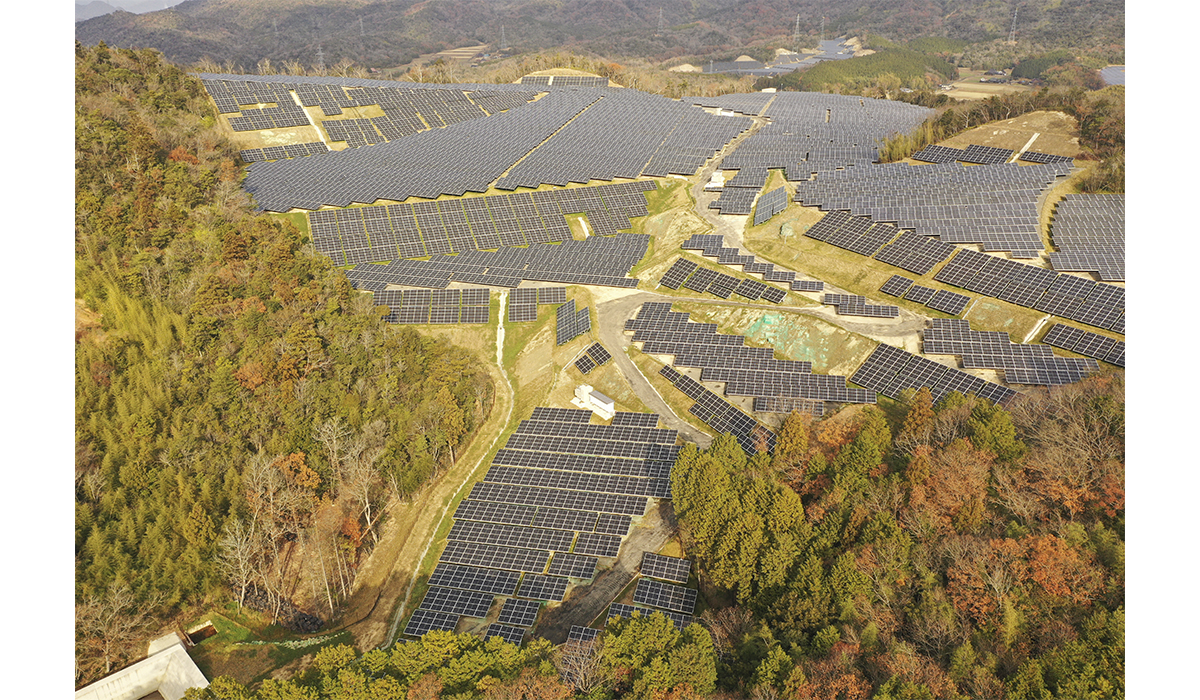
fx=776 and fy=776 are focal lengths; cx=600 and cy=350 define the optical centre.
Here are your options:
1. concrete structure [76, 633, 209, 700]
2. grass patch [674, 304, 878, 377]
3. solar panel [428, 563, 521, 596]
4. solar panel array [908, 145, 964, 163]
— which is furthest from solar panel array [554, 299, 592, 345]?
solar panel array [908, 145, 964, 163]

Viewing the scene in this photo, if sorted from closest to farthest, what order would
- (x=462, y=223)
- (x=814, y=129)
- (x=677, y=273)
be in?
(x=677, y=273)
(x=462, y=223)
(x=814, y=129)

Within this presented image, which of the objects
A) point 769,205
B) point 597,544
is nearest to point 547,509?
point 597,544

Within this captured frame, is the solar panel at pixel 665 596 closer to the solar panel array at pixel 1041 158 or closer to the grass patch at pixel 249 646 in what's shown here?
the grass patch at pixel 249 646

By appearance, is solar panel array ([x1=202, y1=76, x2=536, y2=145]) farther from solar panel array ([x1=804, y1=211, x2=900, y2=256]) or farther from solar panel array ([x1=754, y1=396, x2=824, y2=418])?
solar panel array ([x1=754, y1=396, x2=824, y2=418])

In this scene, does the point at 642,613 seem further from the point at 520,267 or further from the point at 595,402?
the point at 520,267

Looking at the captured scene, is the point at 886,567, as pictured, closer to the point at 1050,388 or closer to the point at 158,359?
the point at 1050,388

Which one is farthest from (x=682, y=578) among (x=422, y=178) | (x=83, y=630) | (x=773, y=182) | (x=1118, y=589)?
(x=422, y=178)

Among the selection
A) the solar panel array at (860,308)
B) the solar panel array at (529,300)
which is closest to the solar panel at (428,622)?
the solar panel array at (529,300)
